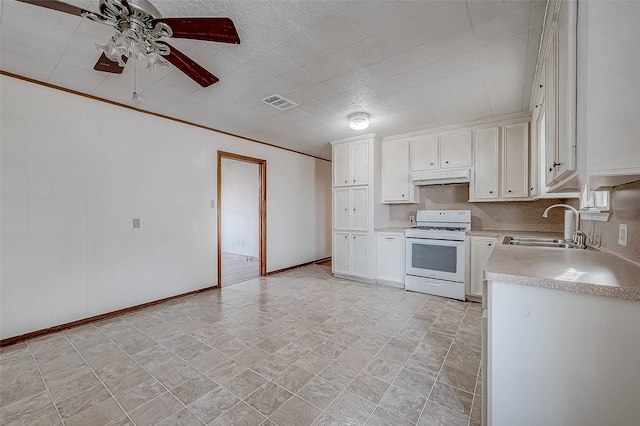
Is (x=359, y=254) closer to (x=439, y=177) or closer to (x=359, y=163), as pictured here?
(x=359, y=163)

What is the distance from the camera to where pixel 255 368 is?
80.3 inches

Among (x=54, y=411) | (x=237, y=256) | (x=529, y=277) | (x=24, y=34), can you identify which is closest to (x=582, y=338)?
(x=529, y=277)

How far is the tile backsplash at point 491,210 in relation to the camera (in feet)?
11.6

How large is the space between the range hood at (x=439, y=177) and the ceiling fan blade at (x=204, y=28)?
3.25 metres

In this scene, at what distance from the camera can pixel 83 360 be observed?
2.17m

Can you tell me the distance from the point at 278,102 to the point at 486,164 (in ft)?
9.42

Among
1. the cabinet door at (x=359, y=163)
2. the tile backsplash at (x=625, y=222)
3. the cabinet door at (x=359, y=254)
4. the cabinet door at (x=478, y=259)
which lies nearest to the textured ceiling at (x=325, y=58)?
the cabinet door at (x=359, y=163)

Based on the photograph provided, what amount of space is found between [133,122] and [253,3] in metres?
2.48

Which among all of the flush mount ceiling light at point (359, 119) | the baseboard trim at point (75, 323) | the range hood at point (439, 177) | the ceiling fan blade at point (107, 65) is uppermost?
the flush mount ceiling light at point (359, 119)

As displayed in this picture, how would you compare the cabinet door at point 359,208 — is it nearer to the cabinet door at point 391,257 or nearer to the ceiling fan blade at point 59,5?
the cabinet door at point 391,257

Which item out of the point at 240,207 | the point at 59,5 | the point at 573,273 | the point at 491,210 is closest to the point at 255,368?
the point at 573,273

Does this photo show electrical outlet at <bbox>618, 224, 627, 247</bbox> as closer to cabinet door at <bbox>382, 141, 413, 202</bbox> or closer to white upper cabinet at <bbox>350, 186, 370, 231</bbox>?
cabinet door at <bbox>382, 141, 413, 202</bbox>

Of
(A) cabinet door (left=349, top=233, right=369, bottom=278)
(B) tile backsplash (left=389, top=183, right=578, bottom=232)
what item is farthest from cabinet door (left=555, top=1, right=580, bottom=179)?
(A) cabinet door (left=349, top=233, right=369, bottom=278)

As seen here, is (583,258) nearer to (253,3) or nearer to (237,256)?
(253,3)
